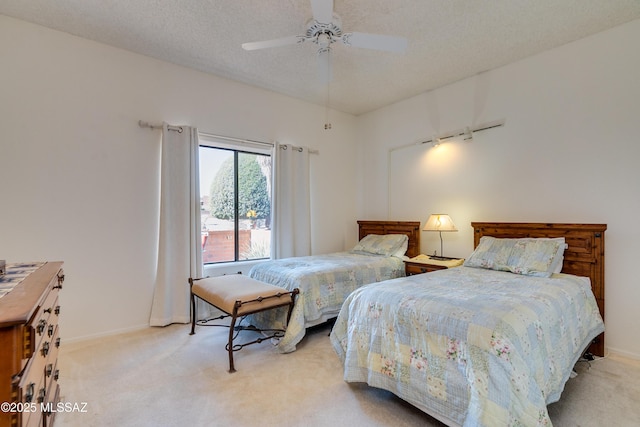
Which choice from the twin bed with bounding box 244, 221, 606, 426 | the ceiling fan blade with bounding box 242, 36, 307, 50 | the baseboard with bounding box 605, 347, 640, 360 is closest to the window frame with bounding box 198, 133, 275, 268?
the twin bed with bounding box 244, 221, 606, 426

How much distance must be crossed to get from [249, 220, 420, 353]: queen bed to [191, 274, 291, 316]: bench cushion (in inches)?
9.0

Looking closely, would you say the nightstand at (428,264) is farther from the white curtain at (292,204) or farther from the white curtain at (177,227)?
the white curtain at (177,227)

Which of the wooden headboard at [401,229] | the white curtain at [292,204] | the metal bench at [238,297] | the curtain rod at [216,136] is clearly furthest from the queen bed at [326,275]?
the curtain rod at [216,136]

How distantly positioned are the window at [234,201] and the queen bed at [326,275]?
28.7 inches

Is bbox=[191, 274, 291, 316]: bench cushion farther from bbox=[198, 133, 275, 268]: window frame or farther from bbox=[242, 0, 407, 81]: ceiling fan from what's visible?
bbox=[242, 0, 407, 81]: ceiling fan

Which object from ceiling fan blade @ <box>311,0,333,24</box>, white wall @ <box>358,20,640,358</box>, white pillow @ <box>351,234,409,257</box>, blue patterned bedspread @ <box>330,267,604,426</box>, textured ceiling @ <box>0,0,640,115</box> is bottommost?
Answer: blue patterned bedspread @ <box>330,267,604,426</box>

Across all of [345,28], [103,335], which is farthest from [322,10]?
[103,335]

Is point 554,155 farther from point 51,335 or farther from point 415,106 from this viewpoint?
point 51,335

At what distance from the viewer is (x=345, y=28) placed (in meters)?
2.79

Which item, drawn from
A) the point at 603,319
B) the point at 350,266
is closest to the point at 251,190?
the point at 350,266

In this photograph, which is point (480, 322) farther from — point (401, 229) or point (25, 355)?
point (401, 229)

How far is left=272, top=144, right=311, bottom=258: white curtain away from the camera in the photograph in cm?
419

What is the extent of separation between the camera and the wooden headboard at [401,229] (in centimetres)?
420

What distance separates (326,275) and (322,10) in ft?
7.46
